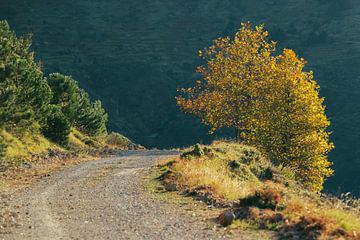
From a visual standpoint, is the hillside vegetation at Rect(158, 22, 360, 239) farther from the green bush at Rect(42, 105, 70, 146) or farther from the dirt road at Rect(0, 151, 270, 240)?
the green bush at Rect(42, 105, 70, 146)

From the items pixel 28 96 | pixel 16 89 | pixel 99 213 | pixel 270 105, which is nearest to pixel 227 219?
pixel 99 213

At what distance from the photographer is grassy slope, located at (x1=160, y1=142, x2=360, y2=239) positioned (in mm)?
11000

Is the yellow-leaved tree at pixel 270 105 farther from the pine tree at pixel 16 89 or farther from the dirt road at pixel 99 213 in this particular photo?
the dirt road at pixel 99 213

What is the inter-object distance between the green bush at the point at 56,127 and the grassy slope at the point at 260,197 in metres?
19.6

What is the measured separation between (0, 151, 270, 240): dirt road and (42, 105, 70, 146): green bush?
70.1 ft

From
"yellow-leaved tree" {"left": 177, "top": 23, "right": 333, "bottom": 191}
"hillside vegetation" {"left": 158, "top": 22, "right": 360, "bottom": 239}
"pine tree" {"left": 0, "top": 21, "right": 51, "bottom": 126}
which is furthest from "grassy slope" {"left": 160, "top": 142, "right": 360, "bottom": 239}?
"pine tree" {"left": 0, "top": 21, "right": 51, "bottom": 126}

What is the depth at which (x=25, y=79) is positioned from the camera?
34.9 m

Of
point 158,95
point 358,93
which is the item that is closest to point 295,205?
point 358,93

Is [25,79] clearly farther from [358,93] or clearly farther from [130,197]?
[358,93]

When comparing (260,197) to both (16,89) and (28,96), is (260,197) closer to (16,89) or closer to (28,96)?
(16,89)

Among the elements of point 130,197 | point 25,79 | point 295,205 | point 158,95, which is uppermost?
point 25,79

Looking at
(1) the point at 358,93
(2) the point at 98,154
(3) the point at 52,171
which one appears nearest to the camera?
(3) the point at 52,171

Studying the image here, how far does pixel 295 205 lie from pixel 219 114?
80.7 ft

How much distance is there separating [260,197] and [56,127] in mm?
32194
